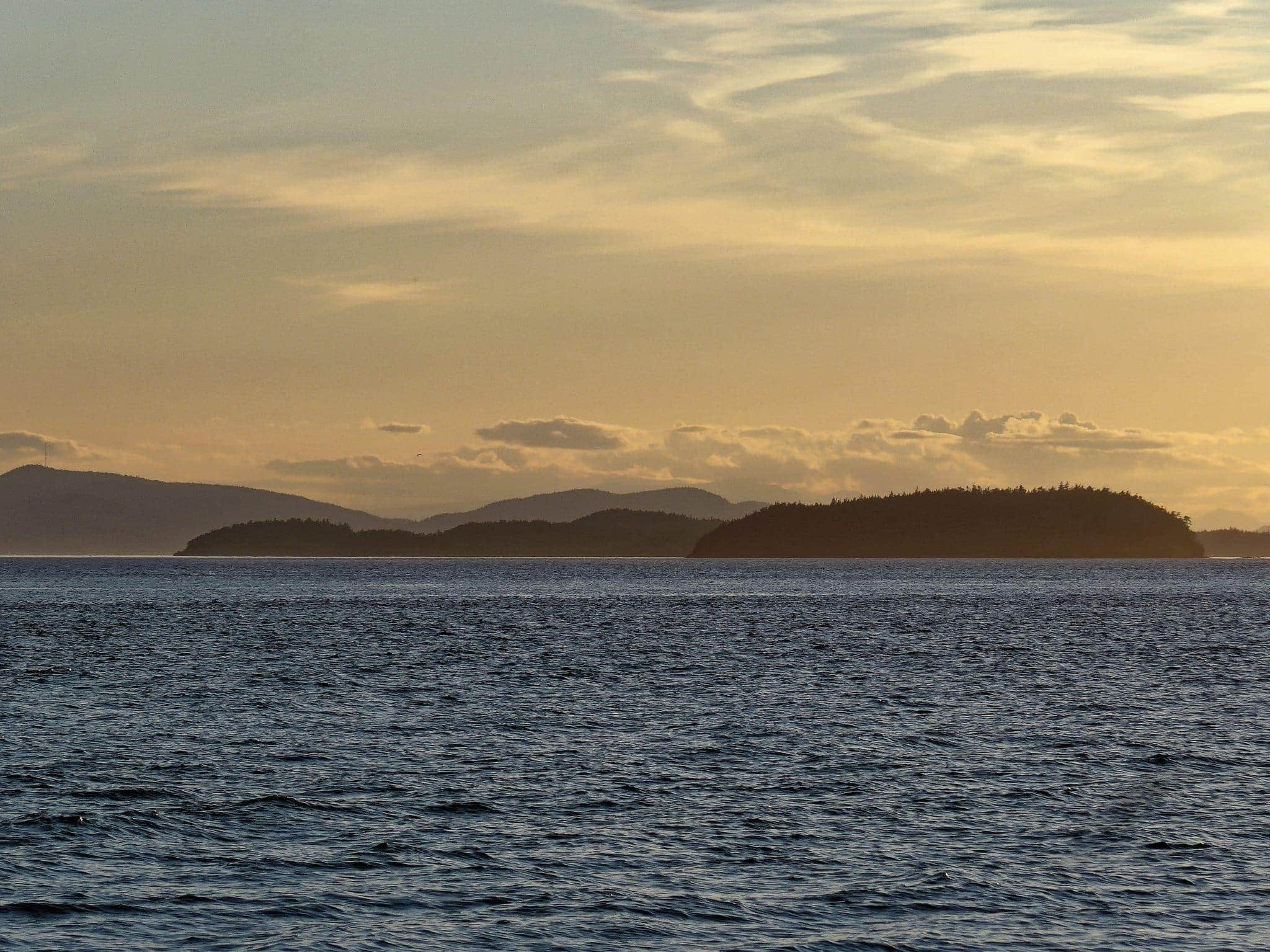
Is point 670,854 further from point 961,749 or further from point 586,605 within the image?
point 586,605

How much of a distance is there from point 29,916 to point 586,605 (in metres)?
149

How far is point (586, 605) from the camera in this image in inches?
6909

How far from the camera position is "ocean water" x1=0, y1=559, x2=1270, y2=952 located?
26406 millimetres

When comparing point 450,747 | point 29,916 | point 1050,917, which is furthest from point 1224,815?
point 29,916

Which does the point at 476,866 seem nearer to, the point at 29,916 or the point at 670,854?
the point at 670,854

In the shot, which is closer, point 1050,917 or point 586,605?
point 1050,917

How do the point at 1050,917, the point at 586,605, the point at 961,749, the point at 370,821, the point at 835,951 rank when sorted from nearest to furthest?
the point at 835,951, the point at 1050,917, the point at 370,821, the point at 961,749, the point at 586,605

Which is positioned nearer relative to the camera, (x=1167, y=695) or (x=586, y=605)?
(x=1167, y=695)

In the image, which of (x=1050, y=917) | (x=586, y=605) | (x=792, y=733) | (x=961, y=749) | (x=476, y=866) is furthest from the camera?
(x=586, y=605)

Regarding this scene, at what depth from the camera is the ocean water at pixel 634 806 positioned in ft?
86.6

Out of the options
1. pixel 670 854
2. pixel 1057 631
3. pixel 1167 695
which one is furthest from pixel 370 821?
pixel 1057 631

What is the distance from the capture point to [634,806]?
36781 millimetres

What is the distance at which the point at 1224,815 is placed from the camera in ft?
118

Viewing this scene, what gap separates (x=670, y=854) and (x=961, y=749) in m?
18.7
